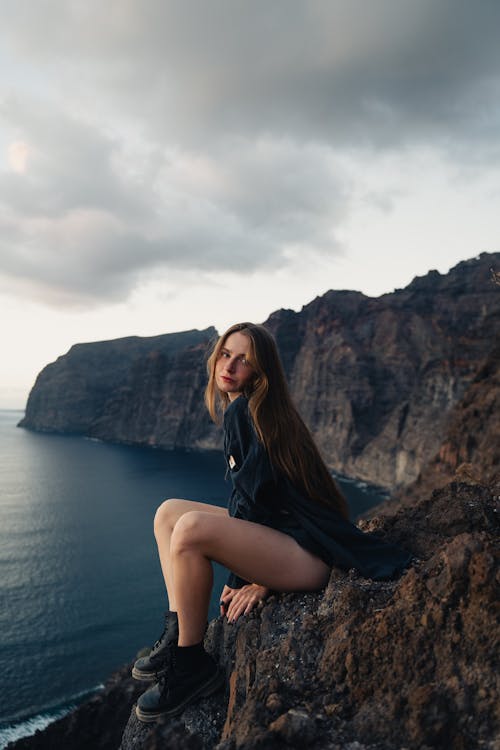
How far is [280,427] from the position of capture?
3.75m

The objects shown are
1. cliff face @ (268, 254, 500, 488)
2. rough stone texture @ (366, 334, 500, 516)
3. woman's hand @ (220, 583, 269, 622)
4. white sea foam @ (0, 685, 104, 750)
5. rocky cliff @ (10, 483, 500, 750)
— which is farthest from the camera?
cliff face @ (268, 254, 500, 488)

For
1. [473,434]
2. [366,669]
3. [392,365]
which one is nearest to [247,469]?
[366,669]

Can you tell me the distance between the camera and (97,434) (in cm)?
15975

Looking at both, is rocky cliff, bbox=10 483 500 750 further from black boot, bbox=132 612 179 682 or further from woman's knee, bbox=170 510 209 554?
woman's knee, bbox=170 510 209 554

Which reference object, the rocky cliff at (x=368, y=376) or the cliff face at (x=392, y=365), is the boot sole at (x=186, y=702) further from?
the cliff face at (x=392, y=365)

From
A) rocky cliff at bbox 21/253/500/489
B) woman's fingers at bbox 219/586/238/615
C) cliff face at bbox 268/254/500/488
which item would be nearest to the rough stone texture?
rocky cliff at bbox 21/253/500/489

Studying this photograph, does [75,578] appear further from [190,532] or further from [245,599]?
[190,532]

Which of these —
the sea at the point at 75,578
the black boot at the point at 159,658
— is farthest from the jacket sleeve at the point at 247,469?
the sea at the point at 75,578

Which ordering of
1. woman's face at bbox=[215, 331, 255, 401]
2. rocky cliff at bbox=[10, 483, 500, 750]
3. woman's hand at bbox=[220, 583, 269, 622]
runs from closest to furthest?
1. rocky cliff at bbox=[10, 483, 500, 750]
2. woman's hand at bbox=[220, 583, 269, 622]
3. woman's face at bbox=[215, 331, 255, 401]

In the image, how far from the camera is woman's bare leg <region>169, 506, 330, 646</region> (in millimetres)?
3350

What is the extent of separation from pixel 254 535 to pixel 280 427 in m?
0.83

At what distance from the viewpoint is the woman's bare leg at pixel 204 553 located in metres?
3.35

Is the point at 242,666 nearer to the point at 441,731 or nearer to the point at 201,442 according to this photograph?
the point at 441,731

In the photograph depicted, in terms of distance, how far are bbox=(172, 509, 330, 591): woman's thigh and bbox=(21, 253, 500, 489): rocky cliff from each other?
1982 inches
